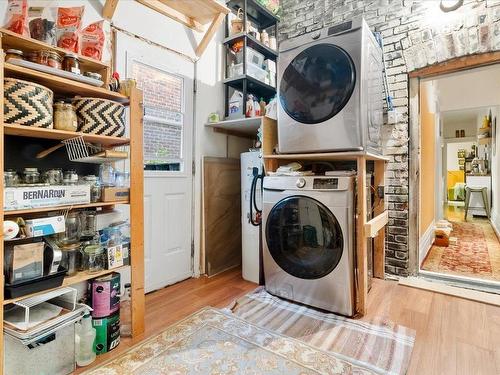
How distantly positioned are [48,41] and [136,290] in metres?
1.40

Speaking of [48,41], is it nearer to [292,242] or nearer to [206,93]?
[206,93]

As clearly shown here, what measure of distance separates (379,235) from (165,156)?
2.09 m

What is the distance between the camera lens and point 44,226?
1.34 m

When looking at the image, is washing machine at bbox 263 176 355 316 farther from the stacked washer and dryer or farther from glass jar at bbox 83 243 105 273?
glass jar at bbox 83 243 105 273

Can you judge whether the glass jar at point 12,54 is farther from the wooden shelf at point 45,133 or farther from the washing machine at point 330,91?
the washing machine at point 330,91

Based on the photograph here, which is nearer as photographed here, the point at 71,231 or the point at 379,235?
Answer: the point at 71,231

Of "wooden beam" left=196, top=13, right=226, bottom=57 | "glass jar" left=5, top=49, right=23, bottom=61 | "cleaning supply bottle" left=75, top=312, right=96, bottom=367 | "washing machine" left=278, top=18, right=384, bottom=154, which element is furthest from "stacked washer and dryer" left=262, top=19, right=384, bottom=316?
"glass jar" left=5, top=49, right=23, bottom=61

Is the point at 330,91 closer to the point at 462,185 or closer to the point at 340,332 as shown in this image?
the point at 340,332

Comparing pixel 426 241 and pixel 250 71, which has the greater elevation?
pixel 250 71

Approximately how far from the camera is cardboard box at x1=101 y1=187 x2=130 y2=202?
160cm

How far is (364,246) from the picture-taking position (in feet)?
6.30

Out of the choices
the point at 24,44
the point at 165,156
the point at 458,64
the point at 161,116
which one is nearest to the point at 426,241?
the point at 458,64

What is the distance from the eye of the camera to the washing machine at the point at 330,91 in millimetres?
1859

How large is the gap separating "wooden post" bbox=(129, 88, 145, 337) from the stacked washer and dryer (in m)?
0.96
